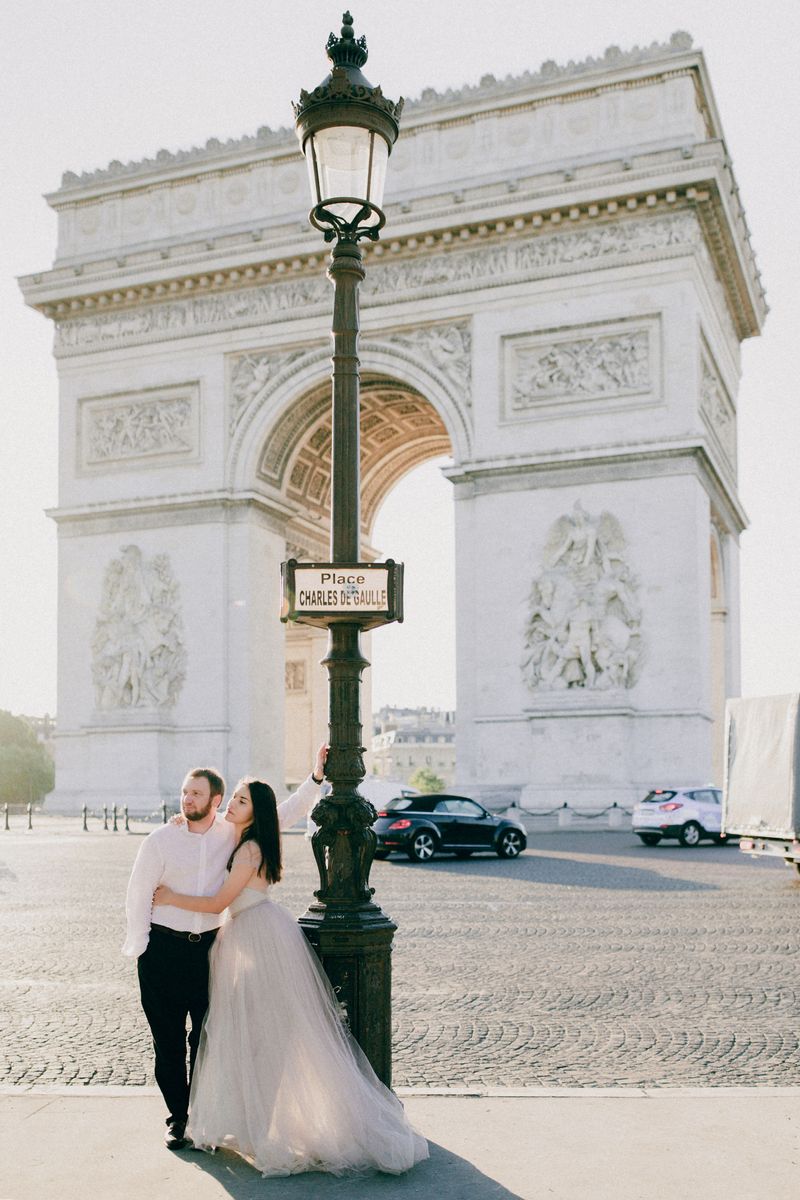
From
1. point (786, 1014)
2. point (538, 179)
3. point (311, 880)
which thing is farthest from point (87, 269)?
point (786, 1014)

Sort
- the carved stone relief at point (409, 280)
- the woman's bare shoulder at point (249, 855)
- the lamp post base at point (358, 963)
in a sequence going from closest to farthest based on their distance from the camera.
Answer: the woman's bare shoulder at point (249, 855), the lamp post base at point (358, 963), the carved stone relief at point (409, 280)

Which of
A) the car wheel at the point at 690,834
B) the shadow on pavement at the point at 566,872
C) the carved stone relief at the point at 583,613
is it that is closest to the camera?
the shadow on pavement at the point at 566,872

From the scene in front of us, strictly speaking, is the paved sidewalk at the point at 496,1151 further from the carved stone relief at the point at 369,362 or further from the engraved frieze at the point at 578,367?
the carved stone relief at the point at 369,362

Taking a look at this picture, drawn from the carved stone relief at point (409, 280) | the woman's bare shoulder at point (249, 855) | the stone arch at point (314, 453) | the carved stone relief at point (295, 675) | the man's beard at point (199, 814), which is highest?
the carved stone relief at point (409, 280)

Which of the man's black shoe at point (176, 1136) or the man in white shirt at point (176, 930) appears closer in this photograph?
the man's black shoe at point (176, 1136)

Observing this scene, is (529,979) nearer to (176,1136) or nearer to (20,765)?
(176,1136)

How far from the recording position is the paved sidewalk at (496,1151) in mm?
4848

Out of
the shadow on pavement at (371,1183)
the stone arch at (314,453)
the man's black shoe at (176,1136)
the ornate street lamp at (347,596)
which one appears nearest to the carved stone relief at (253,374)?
the stone arch at (314,453)

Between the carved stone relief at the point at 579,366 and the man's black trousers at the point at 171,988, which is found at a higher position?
the carved stone relief at the point at 579,366

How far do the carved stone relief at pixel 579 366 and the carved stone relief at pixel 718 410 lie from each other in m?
1.69

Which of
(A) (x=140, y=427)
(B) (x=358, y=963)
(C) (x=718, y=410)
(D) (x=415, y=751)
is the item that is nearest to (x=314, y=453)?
(A) (x=140, y=427)

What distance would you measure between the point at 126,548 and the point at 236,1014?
33.4 m

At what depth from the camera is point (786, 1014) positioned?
8.40m

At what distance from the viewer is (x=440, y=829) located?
22438 mm
